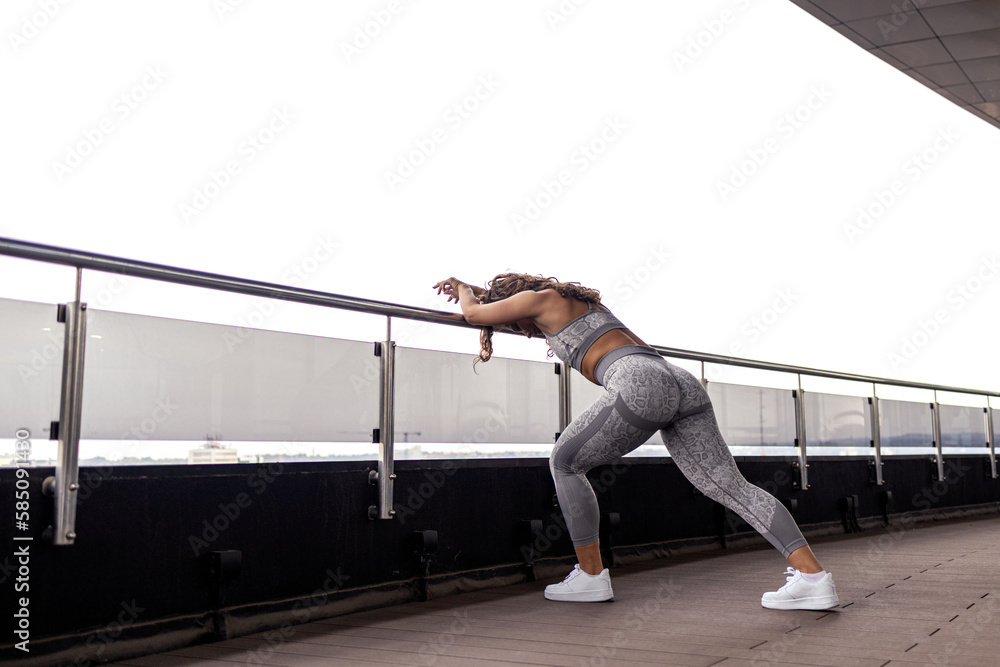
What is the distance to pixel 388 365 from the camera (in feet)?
10.6

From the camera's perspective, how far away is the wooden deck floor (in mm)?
2117

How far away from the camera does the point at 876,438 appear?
672 cm

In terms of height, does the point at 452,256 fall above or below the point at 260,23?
below

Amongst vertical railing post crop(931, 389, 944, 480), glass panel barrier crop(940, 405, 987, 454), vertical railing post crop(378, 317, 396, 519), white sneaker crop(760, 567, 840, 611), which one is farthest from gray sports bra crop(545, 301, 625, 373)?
glass panel barrier crop(940, 405, 987, 454)

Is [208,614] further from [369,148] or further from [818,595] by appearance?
[369,148]

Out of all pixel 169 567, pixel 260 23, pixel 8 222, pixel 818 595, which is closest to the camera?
pixel 169 567

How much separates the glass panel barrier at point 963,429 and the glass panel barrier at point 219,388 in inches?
251

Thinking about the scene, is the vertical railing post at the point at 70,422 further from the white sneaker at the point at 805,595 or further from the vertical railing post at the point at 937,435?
the vertical railing post at the point at 937,435

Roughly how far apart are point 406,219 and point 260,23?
13.5 ft

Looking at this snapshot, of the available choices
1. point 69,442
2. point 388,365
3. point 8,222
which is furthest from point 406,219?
point 69,442

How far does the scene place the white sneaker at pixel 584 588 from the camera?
2.96 m

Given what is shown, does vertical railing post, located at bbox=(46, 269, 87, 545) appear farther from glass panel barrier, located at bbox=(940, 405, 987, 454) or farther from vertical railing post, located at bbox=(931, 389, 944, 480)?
glass panel barrier, located at bbox=(940, 405, 987, 454)

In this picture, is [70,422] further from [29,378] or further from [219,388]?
[219,388]

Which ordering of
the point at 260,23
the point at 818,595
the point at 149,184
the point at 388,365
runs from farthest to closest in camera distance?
the point at 149,184 → the point at 260,23 → the point at 388,365 → the point at 818,595
